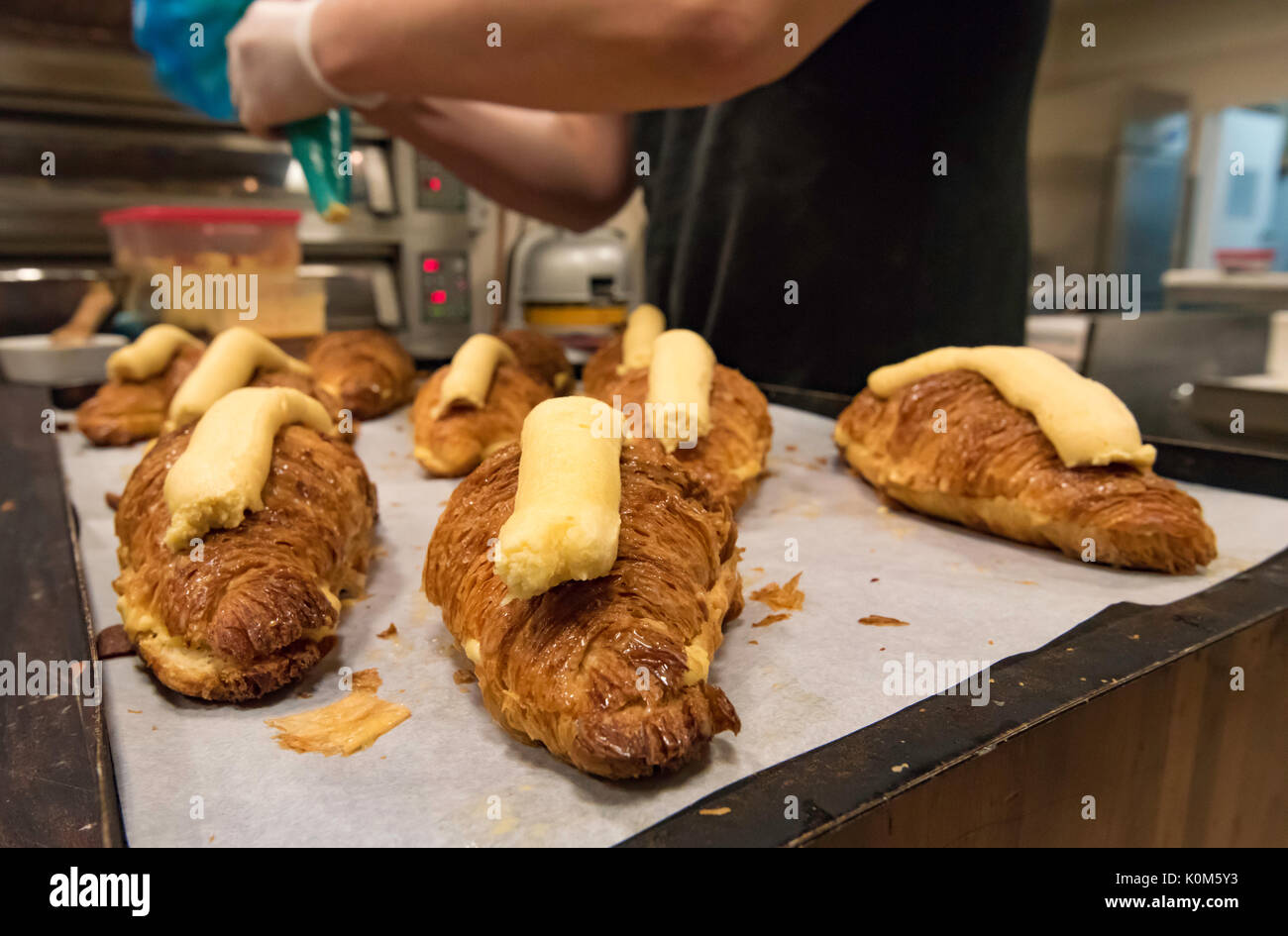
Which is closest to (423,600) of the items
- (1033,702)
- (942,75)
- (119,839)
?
(119,839)

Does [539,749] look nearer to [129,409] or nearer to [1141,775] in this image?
[1141,775]

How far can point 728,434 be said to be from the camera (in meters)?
1.76

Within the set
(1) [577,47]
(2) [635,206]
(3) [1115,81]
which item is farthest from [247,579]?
(3) [1115,81]

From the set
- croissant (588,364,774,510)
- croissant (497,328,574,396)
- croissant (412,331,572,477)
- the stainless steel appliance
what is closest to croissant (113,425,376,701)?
croissant (412,331,572,477)

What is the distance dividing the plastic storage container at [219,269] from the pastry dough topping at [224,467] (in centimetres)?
168

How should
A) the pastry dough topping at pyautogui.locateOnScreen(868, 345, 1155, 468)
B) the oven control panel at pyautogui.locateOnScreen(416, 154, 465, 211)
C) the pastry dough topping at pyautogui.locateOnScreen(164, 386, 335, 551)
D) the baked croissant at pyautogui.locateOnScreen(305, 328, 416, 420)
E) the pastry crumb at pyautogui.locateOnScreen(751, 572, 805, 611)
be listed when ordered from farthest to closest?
1. the oven control panel at pyautogui.locateOnScreen(416, 154, 465, 211)
2. the baked croissant at pyautogui.locateOnScreen(305, 328, 416, 420)
3. the pastry dough topping at pyautogui.locateOnScreen(868, 345, 1155, 468)
4. the pastry crumb at pyautogui.locateOnScreen(751, 572, 805, 611)
5. the pastry dough topping at pyautogui.locateOnScreen(164, 386, 335, 551)

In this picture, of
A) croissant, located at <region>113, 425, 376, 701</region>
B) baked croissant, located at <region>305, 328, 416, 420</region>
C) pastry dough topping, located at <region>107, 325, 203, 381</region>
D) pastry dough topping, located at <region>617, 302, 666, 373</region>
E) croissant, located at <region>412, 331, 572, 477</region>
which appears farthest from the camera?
baked croissant, located at <region>305, 328, 416, 420</region>

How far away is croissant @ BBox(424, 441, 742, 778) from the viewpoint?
85 centimetres

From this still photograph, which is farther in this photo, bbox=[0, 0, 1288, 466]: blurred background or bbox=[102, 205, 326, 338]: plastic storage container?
bbox=[0, 0, 1288, 466]: blurred background

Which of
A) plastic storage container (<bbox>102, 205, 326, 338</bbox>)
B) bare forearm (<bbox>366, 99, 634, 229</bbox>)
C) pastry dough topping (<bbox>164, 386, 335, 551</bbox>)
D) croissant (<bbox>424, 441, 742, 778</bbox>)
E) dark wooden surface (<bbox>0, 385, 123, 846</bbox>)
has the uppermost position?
bare forearm (<bbox>366, 99, 634, 229</bbox>)

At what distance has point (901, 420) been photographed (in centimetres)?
174

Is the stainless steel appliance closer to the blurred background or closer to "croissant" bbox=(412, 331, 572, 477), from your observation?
the blurred background

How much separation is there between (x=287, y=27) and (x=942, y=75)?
5.31ft

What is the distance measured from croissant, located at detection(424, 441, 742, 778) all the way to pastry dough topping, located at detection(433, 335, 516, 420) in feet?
2.71
